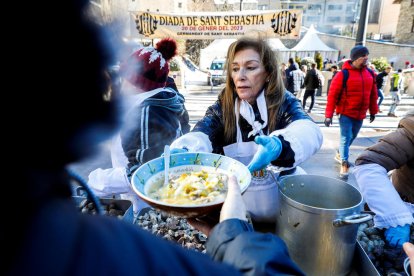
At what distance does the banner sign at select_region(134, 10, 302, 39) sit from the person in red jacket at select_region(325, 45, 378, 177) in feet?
9.35

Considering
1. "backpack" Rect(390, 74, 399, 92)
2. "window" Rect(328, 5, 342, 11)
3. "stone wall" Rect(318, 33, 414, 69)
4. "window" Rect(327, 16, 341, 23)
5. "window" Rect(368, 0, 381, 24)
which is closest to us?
"backpack" Rect(390, 74, 399, 92)

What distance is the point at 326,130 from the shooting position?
7.39 m

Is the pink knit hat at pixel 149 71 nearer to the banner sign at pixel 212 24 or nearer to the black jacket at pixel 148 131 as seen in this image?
the black jacket at pixel 148 131

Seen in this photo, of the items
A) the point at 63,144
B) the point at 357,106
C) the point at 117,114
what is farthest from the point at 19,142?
the point at 357,106

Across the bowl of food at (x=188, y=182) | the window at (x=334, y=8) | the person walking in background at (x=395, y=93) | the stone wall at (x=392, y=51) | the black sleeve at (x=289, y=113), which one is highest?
the window at (x=334, y=8)

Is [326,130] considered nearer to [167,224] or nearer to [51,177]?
[167,224]

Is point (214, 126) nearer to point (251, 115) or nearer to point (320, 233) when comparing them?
point (251, 115)

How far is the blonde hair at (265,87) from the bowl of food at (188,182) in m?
0.58

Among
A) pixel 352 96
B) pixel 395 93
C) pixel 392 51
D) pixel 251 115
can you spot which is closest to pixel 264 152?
pixel 251 115

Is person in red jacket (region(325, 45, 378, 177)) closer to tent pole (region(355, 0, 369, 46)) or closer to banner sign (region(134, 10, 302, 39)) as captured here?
tent pole (region(355, 0, 369, 46))

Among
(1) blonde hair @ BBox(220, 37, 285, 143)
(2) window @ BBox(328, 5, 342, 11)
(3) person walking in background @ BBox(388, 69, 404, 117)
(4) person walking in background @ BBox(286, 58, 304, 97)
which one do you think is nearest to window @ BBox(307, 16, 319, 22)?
(2) window @ BBox(328, 5, 342, 11)

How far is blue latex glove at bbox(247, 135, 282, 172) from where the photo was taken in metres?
1.48

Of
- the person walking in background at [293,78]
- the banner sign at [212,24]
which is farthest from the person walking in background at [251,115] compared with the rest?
the person walking in background at [293,78]

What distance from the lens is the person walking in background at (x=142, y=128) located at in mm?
1838
